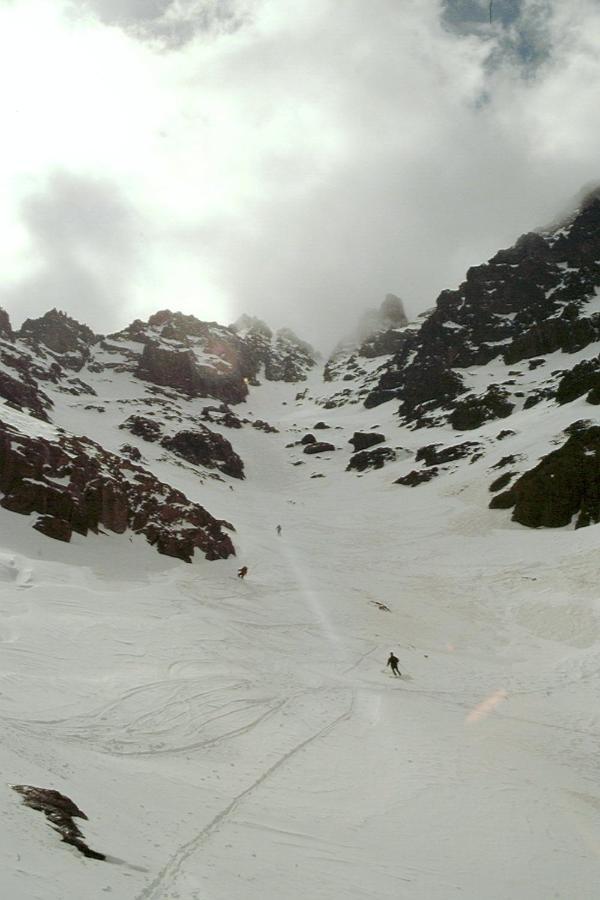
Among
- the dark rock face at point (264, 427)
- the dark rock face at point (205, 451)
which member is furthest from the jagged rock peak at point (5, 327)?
the dark rock face at point (205, 451)

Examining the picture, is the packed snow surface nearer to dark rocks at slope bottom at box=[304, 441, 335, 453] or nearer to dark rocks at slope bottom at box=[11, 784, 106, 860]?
dark rocks at slope bottom at box=[11, 784, 106, 860]

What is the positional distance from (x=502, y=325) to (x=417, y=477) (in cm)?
7125

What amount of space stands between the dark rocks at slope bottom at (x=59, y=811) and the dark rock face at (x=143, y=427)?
262 feet

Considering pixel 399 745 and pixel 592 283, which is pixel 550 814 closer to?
pixel 399 745

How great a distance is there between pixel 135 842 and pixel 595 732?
1439 centimetres

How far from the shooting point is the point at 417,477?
70.6 metres

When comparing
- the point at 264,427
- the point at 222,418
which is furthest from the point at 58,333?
the point at 264,427

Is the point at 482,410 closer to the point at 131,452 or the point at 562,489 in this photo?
the point at 562,489

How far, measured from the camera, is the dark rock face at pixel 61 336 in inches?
5194

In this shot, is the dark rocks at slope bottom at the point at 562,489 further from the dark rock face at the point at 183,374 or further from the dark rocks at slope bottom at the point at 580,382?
the dark rock face at the point at 183,374

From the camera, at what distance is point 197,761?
38.2 feet

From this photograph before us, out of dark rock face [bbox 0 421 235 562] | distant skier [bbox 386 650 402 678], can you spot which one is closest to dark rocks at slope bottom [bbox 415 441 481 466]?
dark rock face [bbox 0 421 235 562]

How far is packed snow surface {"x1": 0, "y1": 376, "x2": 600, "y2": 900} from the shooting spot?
802cm

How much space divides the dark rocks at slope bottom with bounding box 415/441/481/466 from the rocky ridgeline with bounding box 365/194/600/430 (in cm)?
1441
